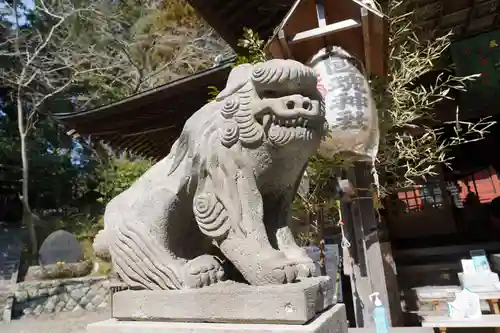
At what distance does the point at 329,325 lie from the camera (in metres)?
1.40

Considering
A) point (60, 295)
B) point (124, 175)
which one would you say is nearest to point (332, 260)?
point (124, 175)

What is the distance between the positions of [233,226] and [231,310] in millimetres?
318

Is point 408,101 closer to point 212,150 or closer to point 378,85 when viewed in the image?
point 378,85

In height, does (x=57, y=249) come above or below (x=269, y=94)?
above

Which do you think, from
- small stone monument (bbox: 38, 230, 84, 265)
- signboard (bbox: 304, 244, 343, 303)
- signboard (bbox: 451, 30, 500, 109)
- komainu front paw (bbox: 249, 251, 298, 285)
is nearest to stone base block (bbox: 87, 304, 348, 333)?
komainu front paw (bbox: 249, 251, 298, 285)

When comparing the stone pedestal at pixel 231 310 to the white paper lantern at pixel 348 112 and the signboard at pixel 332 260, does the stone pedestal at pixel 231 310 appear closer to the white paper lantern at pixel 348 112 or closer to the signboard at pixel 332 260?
the white paper lantern at pixel 348 112

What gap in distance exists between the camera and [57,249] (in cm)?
970

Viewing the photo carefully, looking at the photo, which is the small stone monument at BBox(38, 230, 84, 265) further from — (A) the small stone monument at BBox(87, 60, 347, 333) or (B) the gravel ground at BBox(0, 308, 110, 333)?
(A) the small stone monument at BBox(87, 60, 347, 333)

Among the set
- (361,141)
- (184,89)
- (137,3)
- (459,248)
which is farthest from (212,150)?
(137,3)

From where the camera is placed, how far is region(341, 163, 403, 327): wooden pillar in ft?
11.2

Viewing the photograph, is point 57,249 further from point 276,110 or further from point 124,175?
point 276,110

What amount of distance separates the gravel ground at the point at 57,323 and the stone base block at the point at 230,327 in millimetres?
5565

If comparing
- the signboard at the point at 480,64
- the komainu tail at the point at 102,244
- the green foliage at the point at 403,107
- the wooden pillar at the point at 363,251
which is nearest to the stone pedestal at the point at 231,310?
the komainu tail at the point at 102,244

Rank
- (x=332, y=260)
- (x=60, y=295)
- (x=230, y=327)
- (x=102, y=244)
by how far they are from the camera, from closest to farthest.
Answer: (x=230, y=327)
(x=102, y=244)
(x=332, y=260)
(x=60, y=295)
